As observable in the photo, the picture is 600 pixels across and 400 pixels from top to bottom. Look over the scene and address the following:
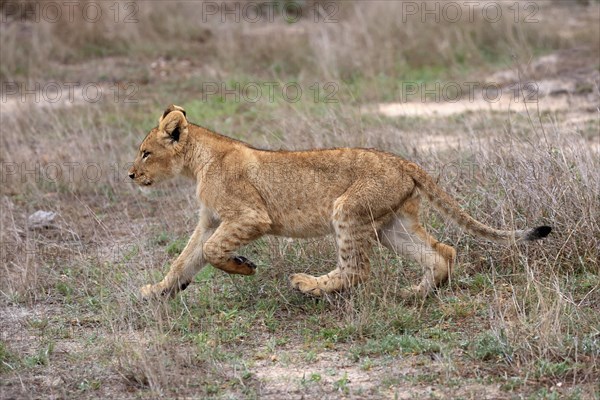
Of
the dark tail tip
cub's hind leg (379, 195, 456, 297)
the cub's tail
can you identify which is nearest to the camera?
the dark tail tip

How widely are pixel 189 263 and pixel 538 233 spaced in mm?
2313

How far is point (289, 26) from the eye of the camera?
17031 millimetres

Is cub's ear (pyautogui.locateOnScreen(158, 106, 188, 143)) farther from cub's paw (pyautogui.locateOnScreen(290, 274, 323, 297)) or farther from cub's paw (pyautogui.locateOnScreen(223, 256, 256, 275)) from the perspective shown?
cub's paw (pyautogui.locateOnScreen(290, 274, 323, 297))

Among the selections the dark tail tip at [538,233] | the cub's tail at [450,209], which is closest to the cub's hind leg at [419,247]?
the cub's tail at [450,209]

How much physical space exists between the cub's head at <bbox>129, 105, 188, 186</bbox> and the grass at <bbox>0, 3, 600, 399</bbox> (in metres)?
0.52

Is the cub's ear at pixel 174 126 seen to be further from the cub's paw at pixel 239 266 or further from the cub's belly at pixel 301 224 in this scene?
the cub's paw at pixel 239 266

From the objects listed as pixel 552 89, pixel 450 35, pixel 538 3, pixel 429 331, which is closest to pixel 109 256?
pixel 429 331

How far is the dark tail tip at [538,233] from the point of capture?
5.95 m

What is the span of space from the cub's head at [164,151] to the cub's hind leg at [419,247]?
1505 mm

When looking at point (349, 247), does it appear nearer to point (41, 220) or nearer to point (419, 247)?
point (419, 247)

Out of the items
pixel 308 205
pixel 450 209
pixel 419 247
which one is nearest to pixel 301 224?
pixel 308 205

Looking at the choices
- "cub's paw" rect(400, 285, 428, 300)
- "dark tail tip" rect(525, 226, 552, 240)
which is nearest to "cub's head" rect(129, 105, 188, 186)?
"cub's paw" rect(400, 285, 428, 300)

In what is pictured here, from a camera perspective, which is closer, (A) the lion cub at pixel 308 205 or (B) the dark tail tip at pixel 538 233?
(B) the dark tail tip at pixel 538 233

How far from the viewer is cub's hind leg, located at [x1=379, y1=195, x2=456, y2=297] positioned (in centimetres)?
668
